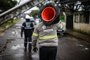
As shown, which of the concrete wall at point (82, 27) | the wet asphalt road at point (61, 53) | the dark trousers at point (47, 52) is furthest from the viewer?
the concrete wall at point (82, 27)

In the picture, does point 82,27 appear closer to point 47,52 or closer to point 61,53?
point 61,53

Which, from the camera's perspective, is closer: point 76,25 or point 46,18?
point 46,18

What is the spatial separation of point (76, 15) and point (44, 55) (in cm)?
2545

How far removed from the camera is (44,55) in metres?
5.43

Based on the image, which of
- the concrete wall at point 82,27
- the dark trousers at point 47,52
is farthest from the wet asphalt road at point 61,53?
the concrete wall at point 82,27

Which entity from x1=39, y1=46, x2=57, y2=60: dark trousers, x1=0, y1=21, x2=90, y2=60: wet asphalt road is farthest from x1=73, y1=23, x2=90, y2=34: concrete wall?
x1=39, y1=46, x2=57, y2=60: dark trousers

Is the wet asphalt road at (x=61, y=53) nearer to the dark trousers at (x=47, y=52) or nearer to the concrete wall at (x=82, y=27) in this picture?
the dark trousers at (x=47, y=52)

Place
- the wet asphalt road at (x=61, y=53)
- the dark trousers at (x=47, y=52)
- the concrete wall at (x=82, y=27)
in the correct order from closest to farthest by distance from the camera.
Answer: the dark trousers at (x=47, y=52) → the wet asphalt road at (x=61, y=53) → the concrete wall at (x=82, y=27)

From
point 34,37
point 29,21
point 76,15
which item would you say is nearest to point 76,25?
point 76,15

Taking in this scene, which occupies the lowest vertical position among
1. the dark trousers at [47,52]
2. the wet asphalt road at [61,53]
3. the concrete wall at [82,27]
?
the wet asphalt road at [61,53]

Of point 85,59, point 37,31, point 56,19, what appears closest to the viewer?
point 56,19

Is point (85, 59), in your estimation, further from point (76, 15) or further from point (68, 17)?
point (68, 17)

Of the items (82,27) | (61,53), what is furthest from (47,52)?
(82,27)

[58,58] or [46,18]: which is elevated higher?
[46,18]
